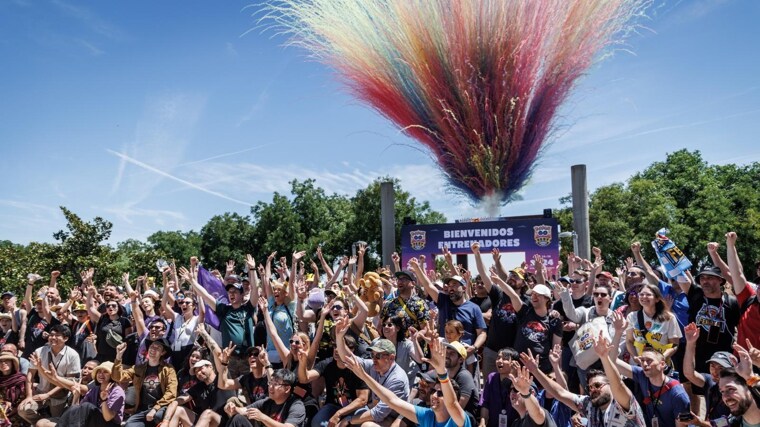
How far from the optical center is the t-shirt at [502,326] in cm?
575

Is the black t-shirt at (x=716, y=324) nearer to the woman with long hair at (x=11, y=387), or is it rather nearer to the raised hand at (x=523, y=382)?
the raised hand at (x=523, y=382)

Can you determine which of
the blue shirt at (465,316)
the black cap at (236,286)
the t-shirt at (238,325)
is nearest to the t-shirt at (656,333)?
the blue shirt at (465,316)

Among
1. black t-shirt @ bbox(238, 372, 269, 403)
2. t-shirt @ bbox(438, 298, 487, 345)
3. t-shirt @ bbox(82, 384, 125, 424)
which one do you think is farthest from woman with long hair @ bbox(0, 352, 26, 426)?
t-shirt @ bbox(438, 298, 487, 345)

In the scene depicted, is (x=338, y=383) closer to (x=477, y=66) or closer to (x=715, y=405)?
(x=715, y=405)

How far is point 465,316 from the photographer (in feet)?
19.3

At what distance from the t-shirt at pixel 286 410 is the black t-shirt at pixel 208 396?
1.99 ft

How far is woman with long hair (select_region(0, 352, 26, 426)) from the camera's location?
688 centimetres

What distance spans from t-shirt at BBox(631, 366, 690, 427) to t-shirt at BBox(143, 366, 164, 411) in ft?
15.0

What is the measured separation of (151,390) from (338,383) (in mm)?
2136

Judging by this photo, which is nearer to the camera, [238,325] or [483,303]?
[483,303]

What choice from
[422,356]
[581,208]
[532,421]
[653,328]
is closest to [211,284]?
[422,356]

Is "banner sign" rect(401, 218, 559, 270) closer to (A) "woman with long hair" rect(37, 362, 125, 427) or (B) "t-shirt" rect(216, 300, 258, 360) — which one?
(B) "t-shirt" rect(216, 300, 258, 360)

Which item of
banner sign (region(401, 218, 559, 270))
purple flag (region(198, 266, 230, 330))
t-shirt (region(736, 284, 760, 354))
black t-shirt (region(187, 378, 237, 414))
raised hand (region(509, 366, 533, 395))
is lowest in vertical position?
black t-shirt (region(187, 378, 237, 414))

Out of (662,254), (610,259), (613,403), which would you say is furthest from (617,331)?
(610,259)
